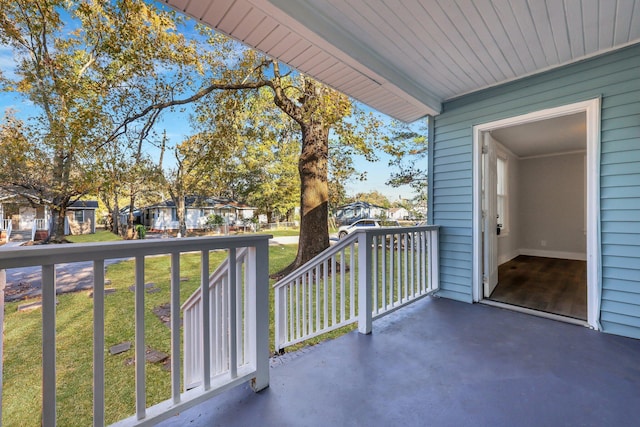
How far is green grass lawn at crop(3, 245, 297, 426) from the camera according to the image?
2486 mm

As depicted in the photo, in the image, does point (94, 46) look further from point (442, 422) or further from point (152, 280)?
point (442, 422)

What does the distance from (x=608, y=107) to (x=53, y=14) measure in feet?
23.8

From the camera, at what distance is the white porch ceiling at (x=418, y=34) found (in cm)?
179

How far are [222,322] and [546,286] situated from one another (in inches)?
166

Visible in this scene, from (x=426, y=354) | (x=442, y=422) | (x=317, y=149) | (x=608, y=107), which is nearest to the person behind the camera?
(x=442, y=422)

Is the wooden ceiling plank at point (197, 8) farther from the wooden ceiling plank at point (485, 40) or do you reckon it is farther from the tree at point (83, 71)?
the tree at point (83, 71)

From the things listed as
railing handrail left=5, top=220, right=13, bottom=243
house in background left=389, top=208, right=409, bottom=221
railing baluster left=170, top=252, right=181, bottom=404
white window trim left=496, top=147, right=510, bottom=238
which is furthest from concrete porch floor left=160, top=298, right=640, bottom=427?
railing handrail left=5, top=220, right=13, bottom=243

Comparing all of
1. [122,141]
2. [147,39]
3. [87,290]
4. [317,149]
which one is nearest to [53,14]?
[147,39]

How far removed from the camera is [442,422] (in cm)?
136

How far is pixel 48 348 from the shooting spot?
95 cm

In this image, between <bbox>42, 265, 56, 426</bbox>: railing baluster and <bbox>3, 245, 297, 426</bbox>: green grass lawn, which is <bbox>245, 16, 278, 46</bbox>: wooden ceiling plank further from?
<bbox>3, 245, 297, 426</bbox>: green grass lawn

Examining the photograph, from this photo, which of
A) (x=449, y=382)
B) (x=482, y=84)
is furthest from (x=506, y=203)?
(x=449, y=382)

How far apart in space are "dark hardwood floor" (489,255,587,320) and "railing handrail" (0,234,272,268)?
3.34m

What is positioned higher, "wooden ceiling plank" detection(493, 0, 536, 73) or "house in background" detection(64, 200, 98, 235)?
"wooden ceiling plank" detection(493, 0, 536, 73)
